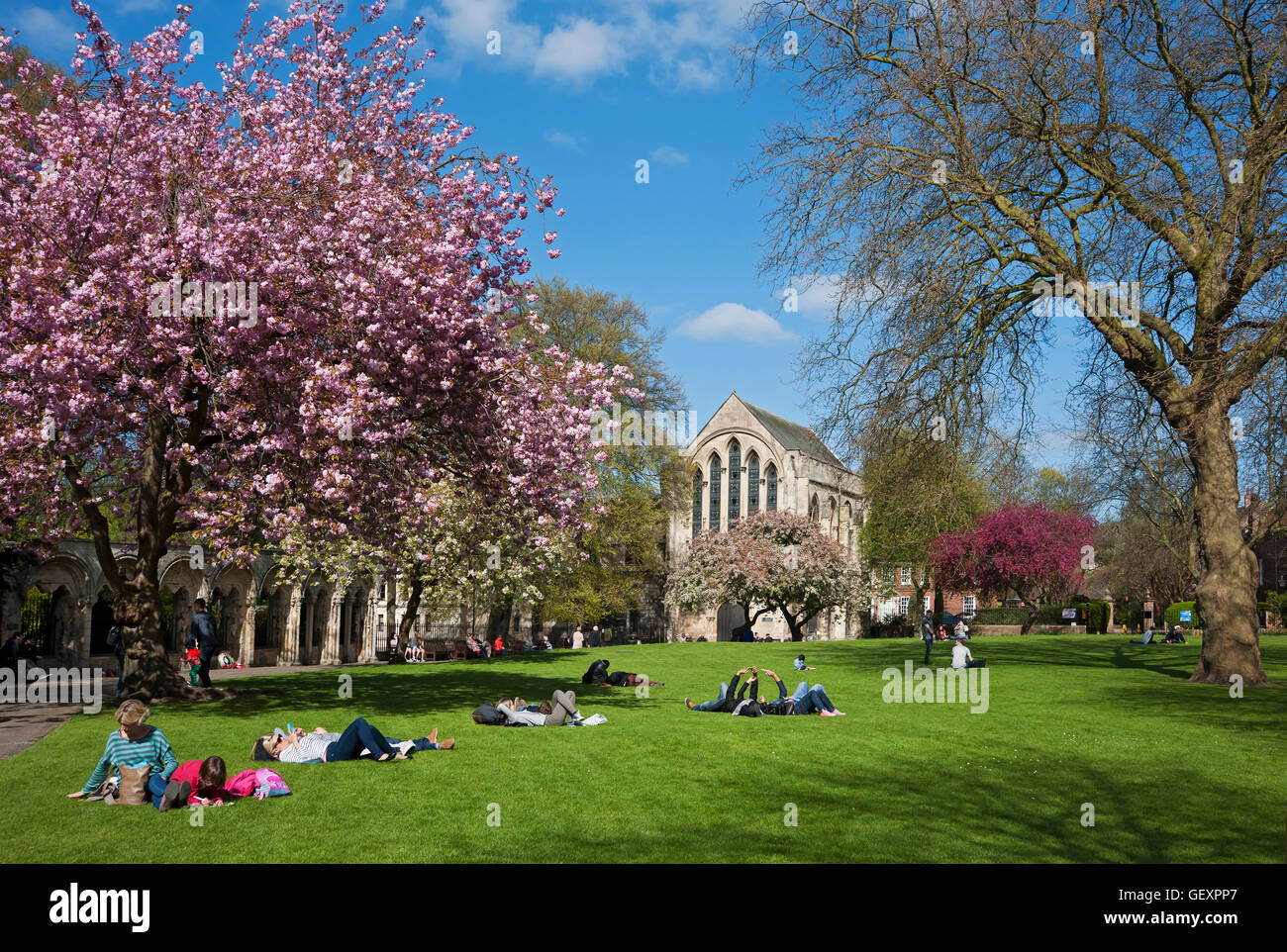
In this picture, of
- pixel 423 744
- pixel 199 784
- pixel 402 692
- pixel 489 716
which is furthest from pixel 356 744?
pixel 402 692

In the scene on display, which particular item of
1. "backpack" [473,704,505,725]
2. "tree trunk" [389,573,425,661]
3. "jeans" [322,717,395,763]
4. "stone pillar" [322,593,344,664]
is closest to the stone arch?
"tree trunk" [389,573,425,661]

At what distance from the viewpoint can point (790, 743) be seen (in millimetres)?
14242

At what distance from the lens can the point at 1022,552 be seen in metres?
61.5

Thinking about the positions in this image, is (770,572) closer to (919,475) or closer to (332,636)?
(332,636)

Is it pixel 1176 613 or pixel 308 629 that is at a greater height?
pixel 1176 613

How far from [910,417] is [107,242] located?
15.0 m

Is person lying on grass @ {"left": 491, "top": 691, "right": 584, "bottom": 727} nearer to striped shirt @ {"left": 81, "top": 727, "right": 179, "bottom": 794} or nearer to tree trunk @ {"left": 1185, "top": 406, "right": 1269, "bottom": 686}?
striped shirt @ {"left": 81, "top": 727, "right": 179, "bottom": 794}

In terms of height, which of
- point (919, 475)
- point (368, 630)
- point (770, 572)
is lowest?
point (368, 630)

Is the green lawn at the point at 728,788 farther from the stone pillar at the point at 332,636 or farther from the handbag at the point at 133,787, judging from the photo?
the stone pillar at the point at 332,636

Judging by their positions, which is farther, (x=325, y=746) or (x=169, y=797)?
(x=325, y=746)

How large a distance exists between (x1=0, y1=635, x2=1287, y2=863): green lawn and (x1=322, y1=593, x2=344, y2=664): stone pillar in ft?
87.1

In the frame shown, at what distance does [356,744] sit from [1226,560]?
1798cm

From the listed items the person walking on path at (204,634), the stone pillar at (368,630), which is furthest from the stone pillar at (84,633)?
the stone pillar at (368,630)

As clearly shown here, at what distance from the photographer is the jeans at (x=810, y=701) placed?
57.7 ft
